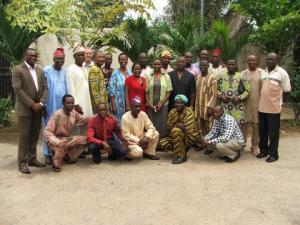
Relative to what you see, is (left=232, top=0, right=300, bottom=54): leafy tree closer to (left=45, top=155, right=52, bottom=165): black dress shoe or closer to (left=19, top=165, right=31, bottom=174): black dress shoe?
(left=45, top=155, right=52, bottom=165): black dress shoe

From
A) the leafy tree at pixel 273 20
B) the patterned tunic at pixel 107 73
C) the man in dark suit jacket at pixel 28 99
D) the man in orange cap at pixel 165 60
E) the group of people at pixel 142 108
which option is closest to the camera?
the man in dark suit jacket at pixel 28 99

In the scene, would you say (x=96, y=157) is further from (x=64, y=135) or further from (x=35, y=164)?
(x=35, y=164)

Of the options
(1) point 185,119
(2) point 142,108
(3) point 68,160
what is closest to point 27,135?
(3) point 68,160

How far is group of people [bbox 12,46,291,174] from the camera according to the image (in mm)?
6500

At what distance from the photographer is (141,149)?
6.94m

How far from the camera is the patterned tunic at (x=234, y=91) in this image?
730 centimetres

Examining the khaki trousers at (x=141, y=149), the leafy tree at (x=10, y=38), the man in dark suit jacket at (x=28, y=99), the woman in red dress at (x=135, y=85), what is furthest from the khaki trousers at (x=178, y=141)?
the leafy tree at (x=10, y=38)

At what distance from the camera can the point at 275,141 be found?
699 centimetres

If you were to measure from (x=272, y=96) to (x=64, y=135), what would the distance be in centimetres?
331

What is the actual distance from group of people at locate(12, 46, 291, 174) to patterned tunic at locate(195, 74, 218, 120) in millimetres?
17

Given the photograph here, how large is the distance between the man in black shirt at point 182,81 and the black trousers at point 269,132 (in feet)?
4.03

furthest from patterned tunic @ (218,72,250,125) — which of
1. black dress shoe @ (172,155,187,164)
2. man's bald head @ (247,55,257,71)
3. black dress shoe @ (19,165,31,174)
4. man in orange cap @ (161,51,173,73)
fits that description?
black dress shoe @ (19,165,31,174)

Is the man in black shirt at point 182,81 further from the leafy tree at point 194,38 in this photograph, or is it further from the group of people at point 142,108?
the leafy tree at point 194,38

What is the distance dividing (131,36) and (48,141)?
3770mm
